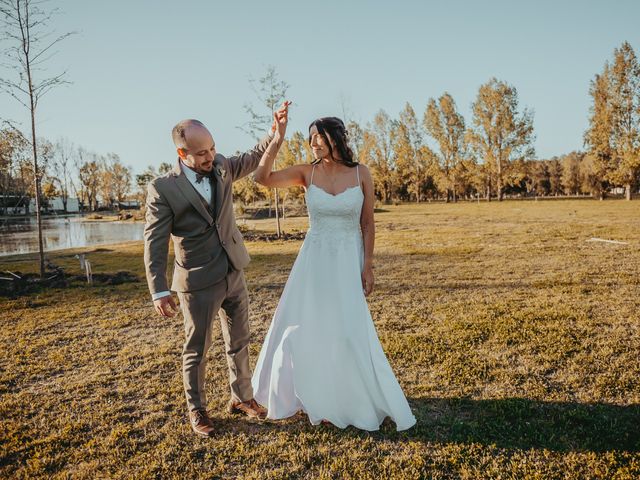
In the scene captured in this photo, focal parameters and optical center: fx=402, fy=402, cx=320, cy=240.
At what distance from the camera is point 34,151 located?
983cm

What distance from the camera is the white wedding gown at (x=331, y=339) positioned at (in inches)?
134

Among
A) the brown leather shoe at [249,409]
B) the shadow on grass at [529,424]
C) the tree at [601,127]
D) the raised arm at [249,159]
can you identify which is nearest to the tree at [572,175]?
the tree at [601,127]

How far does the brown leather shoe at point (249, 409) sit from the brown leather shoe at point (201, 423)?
0.90ft

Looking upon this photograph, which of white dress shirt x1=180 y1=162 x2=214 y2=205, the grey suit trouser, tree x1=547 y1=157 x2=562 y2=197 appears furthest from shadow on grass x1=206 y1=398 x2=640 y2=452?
tree x1=547 y1=157 x2=562 y2=197

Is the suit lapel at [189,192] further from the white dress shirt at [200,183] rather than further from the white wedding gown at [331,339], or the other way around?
the white wedding gown at [331,339]

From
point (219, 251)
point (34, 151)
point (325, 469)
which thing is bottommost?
point (325, 469)

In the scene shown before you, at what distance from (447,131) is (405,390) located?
5140cm

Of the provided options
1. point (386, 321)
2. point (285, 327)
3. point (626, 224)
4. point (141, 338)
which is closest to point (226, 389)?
point (285, 327)

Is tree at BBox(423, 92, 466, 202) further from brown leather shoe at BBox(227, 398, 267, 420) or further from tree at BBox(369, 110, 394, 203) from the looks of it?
brown leather shoe at BBox(227, 398, 267, 420)

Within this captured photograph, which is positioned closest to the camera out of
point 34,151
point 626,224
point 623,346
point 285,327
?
point 285,327

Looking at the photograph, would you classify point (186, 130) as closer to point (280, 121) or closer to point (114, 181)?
point (280, 121)

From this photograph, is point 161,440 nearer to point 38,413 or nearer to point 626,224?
point 38,413

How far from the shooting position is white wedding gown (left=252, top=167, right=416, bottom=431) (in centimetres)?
340

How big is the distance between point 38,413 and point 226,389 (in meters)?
1.77
